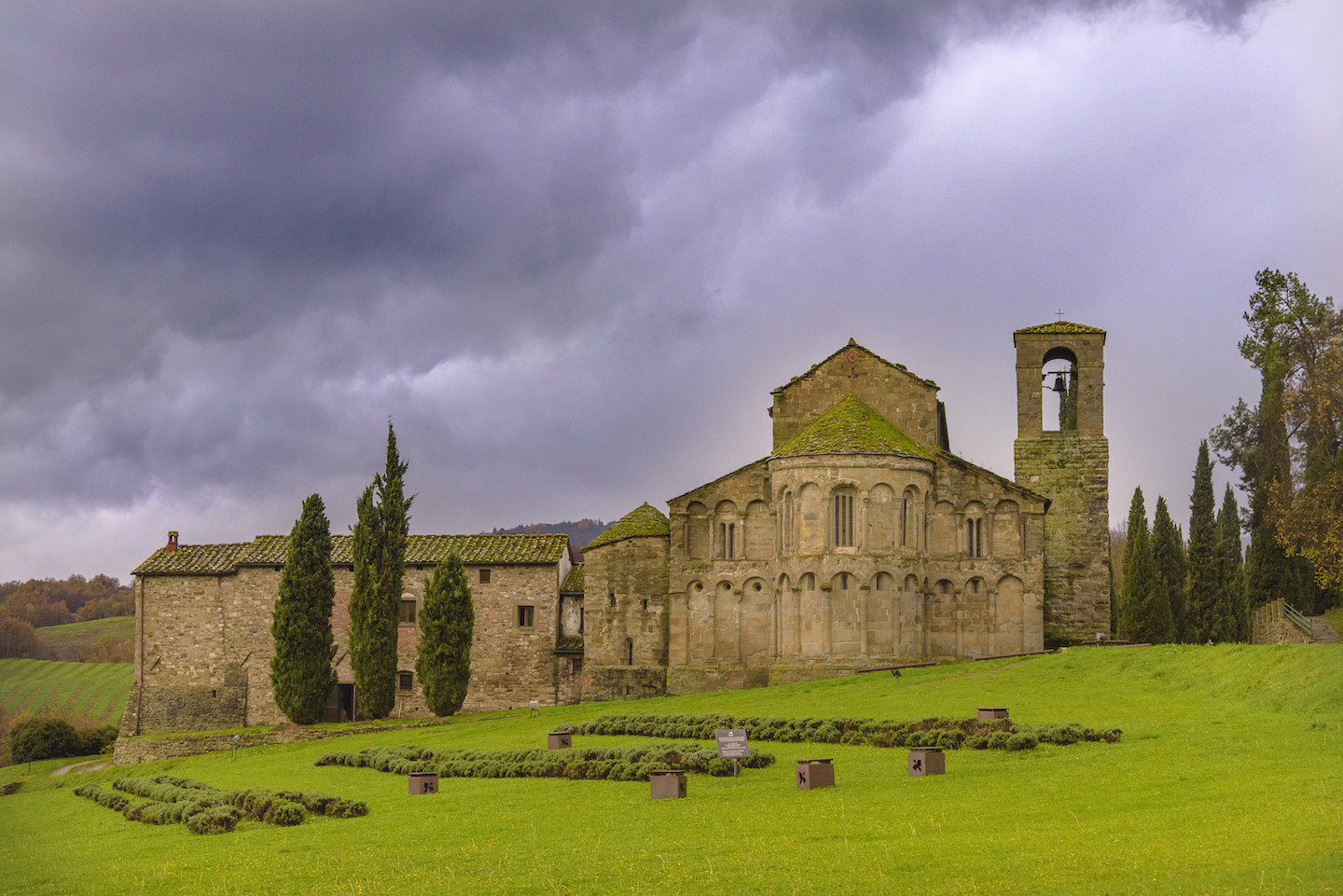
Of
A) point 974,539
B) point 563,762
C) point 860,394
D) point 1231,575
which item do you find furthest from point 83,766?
point 1231,575

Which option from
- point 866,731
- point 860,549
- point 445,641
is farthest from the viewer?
point 445,641

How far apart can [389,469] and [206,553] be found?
12822mm

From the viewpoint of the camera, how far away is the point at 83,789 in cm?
3709

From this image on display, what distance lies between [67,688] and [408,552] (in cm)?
4183

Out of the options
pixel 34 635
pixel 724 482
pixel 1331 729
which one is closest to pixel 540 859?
pixel 1331 729

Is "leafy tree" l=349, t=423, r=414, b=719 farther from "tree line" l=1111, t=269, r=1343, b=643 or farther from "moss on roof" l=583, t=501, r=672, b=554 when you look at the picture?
"tree line" l=1111, t=269, r=1343, b=643

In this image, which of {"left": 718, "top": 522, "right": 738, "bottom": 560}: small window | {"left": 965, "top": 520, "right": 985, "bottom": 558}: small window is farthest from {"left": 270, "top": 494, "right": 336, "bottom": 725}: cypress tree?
{"left": 965, "top": 520, "right": 985, "bottom": 558}: small window

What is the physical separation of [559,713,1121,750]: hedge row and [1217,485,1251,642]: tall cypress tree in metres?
35.6

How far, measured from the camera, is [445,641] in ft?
163

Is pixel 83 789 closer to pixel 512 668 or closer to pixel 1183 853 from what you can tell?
pixel 512 668

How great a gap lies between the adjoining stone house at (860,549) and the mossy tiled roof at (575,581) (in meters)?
3.21

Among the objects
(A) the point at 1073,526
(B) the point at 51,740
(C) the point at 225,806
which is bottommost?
(B) the point at 51,740

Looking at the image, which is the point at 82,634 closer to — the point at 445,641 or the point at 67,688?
the point at 67,688

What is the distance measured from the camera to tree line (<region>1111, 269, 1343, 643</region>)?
4550cm
